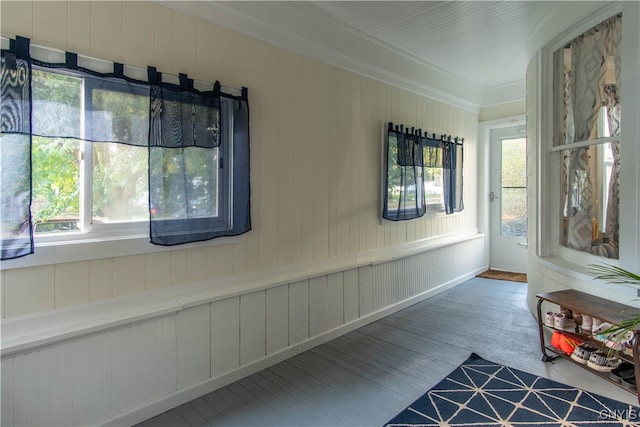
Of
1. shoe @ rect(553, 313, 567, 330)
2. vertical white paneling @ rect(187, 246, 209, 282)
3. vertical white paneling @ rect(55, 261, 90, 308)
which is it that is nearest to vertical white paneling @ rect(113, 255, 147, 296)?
vertical white paneling @ rect(55, 261, 90, 308)

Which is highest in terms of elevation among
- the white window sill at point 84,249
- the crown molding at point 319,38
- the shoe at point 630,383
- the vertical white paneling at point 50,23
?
the crown molding at point 319,38

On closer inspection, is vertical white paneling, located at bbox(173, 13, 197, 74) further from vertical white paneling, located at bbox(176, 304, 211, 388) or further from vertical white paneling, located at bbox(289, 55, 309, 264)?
vertical white paneling, located at bbox(176, 304, 211, 388)

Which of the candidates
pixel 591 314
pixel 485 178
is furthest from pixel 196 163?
pixel 485 178

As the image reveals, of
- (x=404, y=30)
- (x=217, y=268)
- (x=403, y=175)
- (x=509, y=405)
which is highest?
(x=404, y=30)

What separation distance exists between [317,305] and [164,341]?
49.0 inches

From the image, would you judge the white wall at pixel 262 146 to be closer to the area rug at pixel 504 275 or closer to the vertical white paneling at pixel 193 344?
the vertical white paneling at pixel 193 344

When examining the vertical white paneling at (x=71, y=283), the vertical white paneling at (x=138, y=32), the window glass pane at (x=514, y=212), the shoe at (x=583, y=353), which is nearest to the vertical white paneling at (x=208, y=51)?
the vertical white paneling at (x=138, y=32)

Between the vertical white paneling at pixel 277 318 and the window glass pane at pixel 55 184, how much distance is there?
1316mm

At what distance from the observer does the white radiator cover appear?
172cm

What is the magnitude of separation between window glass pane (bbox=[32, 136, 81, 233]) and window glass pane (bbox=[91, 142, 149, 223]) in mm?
87

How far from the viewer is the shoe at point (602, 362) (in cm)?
229

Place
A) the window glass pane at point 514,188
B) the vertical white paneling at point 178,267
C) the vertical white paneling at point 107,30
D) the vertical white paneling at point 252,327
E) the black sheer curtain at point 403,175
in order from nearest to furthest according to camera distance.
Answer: the vertical white paneling at point 107,30
the vertical white paneling at point 178,267
the vertical white paneling at point 252,327
the black sheer curtain at point 403,175
the window glass pane at point 514,188

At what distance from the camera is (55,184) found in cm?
179

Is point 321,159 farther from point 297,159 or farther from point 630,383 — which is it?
point 630,383
